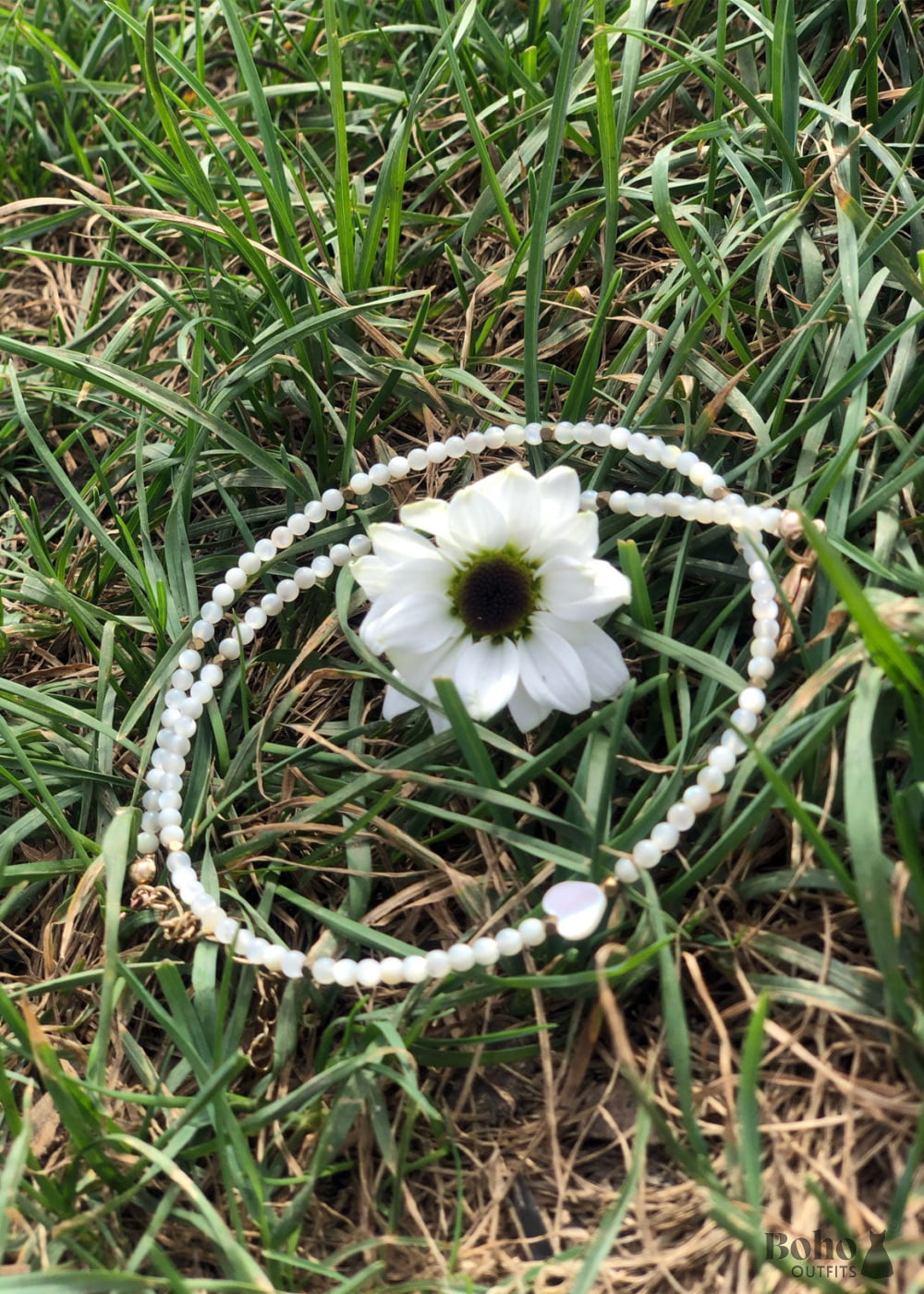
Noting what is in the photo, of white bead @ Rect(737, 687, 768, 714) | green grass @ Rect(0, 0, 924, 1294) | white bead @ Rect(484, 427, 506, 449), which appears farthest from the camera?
white bead @ Rect(484, 427, 506, 449)

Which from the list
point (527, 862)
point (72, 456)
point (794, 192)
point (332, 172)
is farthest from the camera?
point (332, 172)

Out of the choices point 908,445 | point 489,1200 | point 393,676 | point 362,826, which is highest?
point 908,445

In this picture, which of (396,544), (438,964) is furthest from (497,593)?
(438,964)

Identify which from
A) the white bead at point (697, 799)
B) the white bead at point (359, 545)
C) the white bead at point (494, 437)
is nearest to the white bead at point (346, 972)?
the white bead at point (697, 799)

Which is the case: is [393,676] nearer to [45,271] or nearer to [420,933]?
[420,933]

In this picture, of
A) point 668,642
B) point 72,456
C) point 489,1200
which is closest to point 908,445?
point 668,642

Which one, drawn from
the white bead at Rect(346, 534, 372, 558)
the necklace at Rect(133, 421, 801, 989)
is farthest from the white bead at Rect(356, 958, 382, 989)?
the white bead at Rect(346, 534, 372, 558)

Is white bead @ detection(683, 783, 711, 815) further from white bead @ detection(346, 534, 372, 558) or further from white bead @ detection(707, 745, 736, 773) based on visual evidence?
white bead @ detection(346, 534, 372, 558)

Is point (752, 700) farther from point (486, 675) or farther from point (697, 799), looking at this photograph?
point (486, 675)
